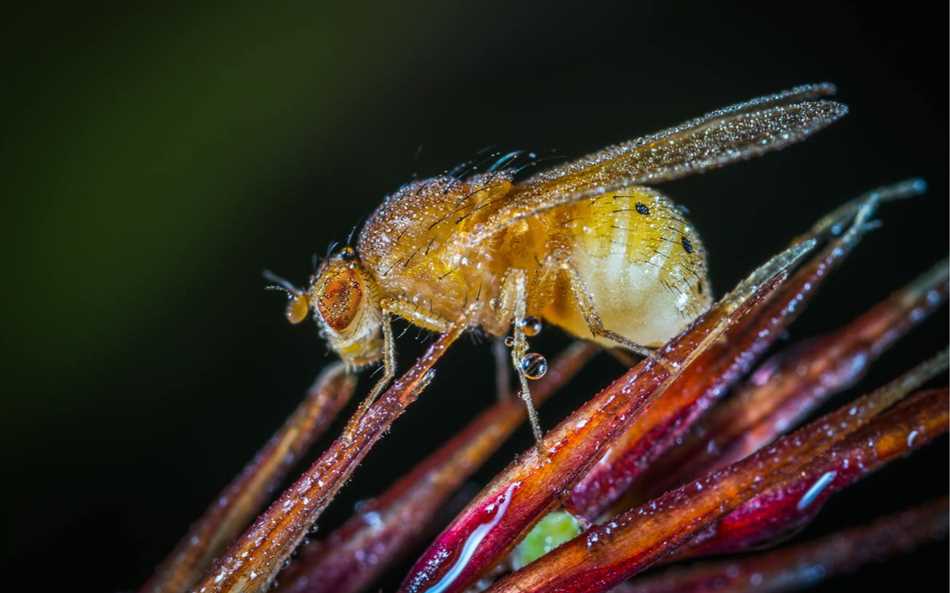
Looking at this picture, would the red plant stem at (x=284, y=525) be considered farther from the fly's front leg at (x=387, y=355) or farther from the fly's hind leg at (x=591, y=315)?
the fly's hind leg at (x=591, y=315)

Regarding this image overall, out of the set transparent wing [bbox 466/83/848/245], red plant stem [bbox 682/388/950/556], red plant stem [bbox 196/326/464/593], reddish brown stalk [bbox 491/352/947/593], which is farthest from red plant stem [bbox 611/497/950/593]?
transparent wing [bbox 466/83/848/245]

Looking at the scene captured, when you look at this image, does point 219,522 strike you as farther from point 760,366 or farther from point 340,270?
point 760,366

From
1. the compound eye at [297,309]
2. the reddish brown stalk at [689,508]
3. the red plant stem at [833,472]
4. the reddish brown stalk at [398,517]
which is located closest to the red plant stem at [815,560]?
the red plant stem at [833,472]

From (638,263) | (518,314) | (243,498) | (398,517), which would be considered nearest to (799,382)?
(638,263)

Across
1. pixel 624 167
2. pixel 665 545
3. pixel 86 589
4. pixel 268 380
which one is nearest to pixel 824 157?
pixel 624 167

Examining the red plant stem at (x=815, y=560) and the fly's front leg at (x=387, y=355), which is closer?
the red plant stem at (x=815, y=560)

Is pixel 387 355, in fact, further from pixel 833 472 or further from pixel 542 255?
pixel 833 472
